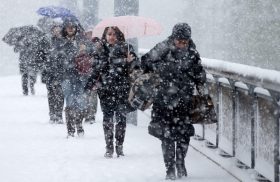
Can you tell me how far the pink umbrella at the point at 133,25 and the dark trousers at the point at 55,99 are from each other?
232cm

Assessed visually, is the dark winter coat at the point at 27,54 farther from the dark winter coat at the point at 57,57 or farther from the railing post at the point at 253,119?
→ the railing post at the point at 253,119

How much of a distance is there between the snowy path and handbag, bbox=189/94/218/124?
685mm

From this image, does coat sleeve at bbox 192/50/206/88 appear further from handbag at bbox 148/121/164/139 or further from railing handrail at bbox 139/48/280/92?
handbag at bbox 148/121/164/139

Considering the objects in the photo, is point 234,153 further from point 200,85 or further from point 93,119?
point 93,119

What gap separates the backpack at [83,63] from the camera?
38.5ft

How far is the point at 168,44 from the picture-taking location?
8125mm

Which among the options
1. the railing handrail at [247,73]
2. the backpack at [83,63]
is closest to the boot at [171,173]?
the railing handrail at [247,73]

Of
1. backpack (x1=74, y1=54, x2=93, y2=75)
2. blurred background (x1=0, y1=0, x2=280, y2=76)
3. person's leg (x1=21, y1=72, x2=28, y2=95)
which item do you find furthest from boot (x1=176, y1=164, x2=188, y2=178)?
person's leg (x1=21, y1=72, x2=28, y2=95)

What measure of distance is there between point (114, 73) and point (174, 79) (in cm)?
183

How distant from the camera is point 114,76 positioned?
988cm

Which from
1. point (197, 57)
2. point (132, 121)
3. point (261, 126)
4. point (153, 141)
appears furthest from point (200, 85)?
point (132, 121)

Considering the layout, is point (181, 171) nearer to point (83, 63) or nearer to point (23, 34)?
point (83, 63)

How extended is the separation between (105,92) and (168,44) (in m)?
2.02

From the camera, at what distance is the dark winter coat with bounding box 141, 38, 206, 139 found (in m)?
8.14
